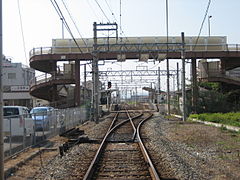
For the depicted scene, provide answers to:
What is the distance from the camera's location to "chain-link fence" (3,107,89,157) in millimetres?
12852

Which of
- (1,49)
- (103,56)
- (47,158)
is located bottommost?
(47,158)

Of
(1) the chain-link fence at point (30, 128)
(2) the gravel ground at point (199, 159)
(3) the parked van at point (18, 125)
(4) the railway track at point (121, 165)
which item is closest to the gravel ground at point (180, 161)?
(2) the gravel ground at point (199, 159)

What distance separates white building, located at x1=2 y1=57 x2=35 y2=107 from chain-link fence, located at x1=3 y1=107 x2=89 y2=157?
36084mm

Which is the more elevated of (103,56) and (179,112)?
(103,56)

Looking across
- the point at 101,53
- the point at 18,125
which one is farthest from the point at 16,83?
the point at 18,125

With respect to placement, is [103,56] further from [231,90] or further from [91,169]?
[91,169]

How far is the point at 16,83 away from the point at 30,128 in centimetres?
6303

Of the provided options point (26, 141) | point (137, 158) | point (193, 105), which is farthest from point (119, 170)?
point (193, 105)

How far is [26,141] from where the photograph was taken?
15258 mm

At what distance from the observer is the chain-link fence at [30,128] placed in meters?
12.9

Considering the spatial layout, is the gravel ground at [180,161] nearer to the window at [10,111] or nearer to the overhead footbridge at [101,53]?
the window at [10,111]

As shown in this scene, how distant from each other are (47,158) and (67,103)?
39.1 metres

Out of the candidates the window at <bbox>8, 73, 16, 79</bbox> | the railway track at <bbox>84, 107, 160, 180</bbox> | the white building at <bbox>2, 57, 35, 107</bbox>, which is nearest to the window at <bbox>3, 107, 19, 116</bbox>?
the railway track at <bbox>84, 107, 160, 180</bbox>

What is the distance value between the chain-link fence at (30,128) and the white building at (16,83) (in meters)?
36.1
